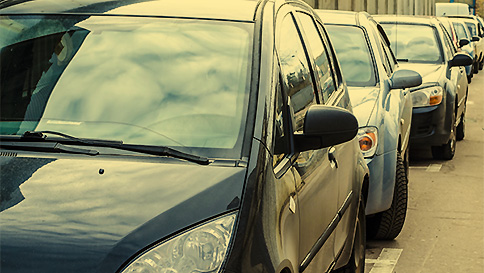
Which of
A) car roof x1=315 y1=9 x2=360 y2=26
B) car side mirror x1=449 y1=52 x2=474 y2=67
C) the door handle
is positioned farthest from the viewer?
car side mirror x1=449 y1=52 x2=474 y2=67

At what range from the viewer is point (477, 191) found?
1019cm

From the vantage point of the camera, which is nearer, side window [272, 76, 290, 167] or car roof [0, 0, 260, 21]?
side window [272, 76, 290, 167]

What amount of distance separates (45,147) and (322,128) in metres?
1.08

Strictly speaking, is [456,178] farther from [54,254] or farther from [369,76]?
[54,254]

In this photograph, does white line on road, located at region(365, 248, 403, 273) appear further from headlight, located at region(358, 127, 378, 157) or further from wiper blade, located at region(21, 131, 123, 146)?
wiper blade, located at region(21, 131, 123, 146)

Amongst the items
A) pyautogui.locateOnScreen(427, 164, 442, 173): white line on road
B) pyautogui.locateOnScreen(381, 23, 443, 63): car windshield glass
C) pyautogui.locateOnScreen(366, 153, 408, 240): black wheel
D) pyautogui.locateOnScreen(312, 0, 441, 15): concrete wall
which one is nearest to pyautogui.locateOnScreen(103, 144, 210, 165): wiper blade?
pyautogui.locateOnScreen(366, 153, 408, 240): black wheel

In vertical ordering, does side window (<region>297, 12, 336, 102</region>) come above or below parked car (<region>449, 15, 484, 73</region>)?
below

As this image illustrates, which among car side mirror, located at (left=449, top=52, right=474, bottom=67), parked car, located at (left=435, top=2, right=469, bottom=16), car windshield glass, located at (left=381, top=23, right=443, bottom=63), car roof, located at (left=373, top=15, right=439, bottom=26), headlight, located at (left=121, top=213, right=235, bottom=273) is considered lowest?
headlight, located at (left=121, top=213, right=235, bottom=273)

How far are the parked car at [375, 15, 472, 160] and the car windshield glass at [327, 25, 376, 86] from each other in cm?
304

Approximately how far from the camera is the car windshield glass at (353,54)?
28.8 ft

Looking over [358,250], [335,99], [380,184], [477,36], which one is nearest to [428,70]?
[380,184]

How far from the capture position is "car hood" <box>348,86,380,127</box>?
7633 millimetres

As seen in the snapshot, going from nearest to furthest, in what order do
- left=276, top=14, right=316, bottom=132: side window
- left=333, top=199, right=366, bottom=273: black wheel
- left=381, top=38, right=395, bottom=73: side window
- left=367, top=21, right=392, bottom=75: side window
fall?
left=276, top=14, right=316, bottom=132: side window → left=333, top=199, right=366, bottom=273: black wheel → left=367, top=21, right=392, bottom=75: side window → left=381, top=38, right=395, bottom=73: side window

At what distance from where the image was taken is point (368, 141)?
7.45 meters
